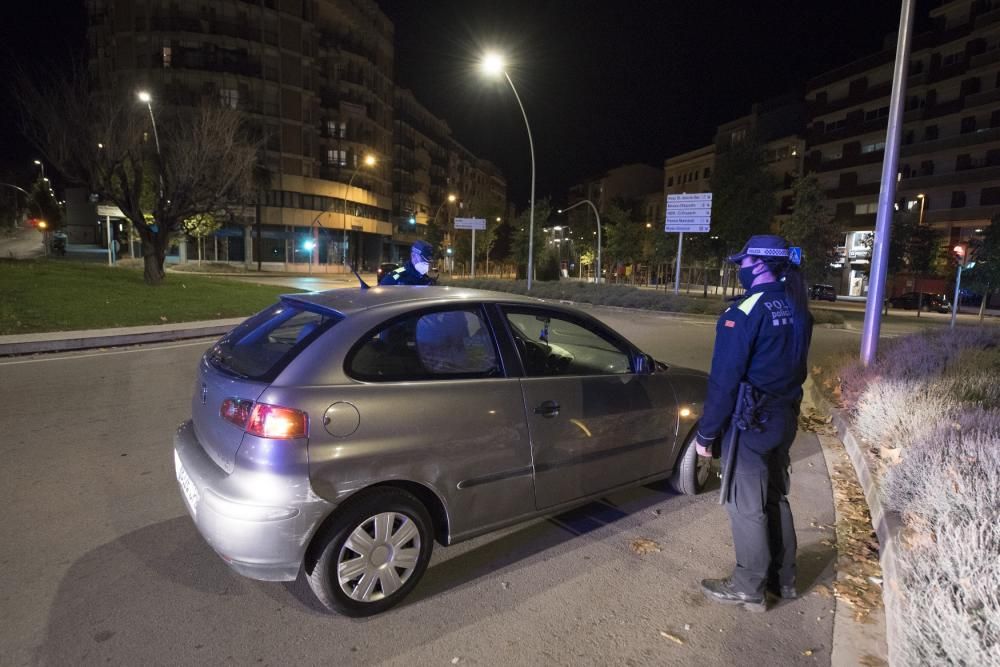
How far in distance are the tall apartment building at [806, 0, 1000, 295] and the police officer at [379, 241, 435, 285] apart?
145 ft

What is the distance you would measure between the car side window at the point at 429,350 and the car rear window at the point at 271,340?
0.26 metres

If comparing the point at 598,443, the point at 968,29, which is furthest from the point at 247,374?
the point at 968,29

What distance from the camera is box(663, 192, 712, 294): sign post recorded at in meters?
26.2

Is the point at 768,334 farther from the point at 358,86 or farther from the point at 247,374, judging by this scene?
the point at 358,86

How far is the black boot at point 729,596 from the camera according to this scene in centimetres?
308

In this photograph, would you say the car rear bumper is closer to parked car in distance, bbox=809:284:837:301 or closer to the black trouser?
the black trouser

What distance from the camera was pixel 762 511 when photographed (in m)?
2.99

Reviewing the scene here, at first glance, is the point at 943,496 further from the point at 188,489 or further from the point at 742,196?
the point at 742,196

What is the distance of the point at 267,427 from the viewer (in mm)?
2656

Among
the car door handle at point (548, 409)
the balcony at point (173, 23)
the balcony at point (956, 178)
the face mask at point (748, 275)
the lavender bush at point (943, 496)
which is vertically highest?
the balcony at point (173, 23)

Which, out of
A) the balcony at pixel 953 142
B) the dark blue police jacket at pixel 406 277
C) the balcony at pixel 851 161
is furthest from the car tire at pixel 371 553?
the balcony at pixel 851 161

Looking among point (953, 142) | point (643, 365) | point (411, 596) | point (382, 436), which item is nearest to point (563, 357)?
Answer: point (643, 365)

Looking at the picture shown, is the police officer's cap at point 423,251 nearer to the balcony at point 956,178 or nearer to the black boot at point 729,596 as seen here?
the black boot at point 729,596

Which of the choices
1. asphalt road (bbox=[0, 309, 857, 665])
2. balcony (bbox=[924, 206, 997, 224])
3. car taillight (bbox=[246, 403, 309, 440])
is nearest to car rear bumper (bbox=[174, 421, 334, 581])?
car taillight (bbox=[246, 403, 309, 440])
